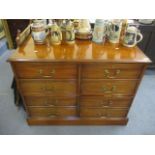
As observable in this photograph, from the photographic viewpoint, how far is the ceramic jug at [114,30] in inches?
43.9

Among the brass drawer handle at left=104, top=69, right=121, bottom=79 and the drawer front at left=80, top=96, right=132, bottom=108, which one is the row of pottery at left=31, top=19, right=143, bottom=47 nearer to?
the brass drawer handle at left=104, top=69, right=121, bottom=79

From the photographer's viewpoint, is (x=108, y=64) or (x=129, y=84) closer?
(x=108, y=64)

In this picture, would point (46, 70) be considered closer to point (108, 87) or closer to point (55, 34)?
point (55, 34)

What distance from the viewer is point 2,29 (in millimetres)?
3129

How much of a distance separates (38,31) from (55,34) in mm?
130

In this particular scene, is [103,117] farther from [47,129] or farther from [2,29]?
[2,29]

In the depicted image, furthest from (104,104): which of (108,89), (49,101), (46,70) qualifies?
(46,70)

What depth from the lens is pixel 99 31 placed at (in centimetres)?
114

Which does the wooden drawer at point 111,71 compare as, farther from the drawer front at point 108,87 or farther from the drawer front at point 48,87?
the drawer front at point 48,87

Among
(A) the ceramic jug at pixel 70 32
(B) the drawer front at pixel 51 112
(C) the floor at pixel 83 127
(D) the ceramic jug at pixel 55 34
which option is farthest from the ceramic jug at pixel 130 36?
(C) the floor at pixel 83 127

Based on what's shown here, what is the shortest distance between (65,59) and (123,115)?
0.85 meters

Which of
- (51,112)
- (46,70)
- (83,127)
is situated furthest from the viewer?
(83,127)
